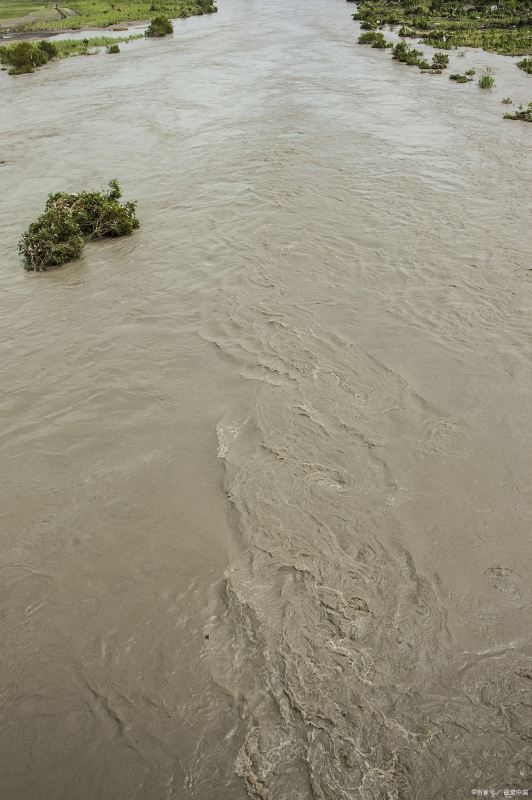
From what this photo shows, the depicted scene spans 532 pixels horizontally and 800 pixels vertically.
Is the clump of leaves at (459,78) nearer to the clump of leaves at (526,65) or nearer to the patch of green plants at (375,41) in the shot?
the clump of leaves at (526,65)

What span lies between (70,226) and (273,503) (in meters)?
8.07

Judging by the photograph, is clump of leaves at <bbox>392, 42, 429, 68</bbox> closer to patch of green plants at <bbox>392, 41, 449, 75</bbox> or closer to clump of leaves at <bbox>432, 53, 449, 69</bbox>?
patch of green plants at <bbox>392, 41, 449, 75</bbox>

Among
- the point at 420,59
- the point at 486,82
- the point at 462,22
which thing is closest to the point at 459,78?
the point at 486,82

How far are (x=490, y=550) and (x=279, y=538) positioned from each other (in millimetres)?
2030

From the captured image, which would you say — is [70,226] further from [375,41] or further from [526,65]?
[375,41]

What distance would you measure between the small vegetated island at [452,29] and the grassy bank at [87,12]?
20.1 meters

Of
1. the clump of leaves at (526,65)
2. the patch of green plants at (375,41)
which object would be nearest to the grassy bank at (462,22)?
the patch of green plants at (375,41)

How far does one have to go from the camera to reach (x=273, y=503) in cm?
560

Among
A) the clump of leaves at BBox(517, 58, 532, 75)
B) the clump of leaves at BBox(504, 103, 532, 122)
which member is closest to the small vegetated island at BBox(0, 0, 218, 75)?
the clump of leaves at BBox(517, 58, 532, 75)

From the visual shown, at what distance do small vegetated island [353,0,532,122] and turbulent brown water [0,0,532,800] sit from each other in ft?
41.3

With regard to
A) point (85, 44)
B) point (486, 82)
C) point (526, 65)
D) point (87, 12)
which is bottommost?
point (486, 82)

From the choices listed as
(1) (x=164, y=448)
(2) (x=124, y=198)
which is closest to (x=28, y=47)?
(2) (x=124, y=198)

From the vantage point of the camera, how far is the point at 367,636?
4.47 meters

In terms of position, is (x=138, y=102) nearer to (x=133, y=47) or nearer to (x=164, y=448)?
(x=133, y=47)
